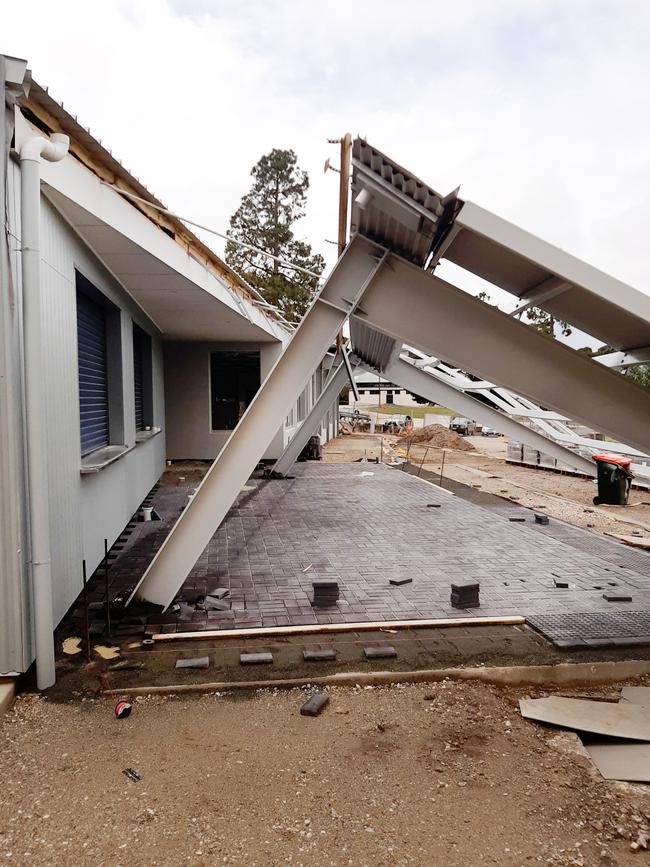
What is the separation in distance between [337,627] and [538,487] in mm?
11141

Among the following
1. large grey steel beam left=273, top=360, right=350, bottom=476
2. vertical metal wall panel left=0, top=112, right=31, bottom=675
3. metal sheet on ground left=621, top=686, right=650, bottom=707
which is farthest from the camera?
large grey steel beam left=273, top=360, right=350, bottom=476

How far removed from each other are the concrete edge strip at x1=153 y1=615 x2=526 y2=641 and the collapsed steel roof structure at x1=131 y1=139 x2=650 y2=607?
59cm

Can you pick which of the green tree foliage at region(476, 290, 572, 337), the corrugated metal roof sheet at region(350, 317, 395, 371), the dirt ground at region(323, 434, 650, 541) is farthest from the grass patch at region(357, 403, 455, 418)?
the corrugated metal roof sheet at region(350, 317, 395, 371)

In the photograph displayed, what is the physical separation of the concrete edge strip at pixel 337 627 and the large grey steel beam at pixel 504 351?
1.92 meters

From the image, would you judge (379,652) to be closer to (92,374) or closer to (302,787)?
(302,787)

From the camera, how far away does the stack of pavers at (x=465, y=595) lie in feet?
17.0

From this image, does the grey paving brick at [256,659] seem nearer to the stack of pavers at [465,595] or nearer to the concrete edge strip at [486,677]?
the concrete edge strip at [486,677]

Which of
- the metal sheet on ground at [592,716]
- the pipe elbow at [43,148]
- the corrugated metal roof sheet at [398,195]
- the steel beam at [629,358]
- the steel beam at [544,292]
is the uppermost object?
the pipe elbow at [43,148]

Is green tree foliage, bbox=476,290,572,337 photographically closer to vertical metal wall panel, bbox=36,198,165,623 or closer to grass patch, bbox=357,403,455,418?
vertical metal wall panel, bbox=36,198,165,623

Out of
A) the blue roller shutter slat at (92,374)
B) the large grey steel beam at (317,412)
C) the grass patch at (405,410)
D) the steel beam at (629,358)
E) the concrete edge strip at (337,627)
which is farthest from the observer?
the grass patch at (405,410)

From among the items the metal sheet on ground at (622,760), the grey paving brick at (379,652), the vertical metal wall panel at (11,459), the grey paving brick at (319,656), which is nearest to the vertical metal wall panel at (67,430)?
the vertical metal wall panel at (11,459)

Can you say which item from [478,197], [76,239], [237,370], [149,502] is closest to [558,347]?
[478,197]

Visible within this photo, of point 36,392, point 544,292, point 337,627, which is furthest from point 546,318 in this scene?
point 36,392

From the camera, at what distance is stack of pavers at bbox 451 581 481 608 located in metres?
5.19
